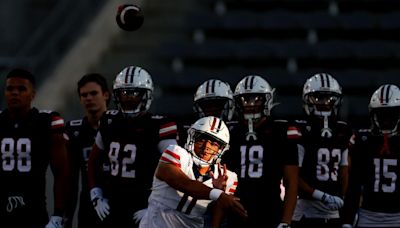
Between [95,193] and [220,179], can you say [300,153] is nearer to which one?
[95,193]

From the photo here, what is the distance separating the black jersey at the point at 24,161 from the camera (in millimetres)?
8680

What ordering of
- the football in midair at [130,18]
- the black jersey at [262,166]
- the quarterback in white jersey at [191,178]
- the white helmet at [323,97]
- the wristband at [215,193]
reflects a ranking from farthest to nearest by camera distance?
the football in midair at [130,18]
the white helmet at [323,97]
the black jersey at [262,166]
the quarterback in white jersey at [191,178]
the wristband at [215,193]

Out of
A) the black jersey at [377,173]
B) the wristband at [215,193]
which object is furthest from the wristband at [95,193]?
the wristband at [215,193]

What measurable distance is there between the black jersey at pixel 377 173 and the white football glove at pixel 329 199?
0.15m

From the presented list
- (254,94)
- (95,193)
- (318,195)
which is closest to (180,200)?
(95,193)

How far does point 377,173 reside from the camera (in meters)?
8.80

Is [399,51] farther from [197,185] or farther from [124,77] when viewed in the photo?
[197,185]

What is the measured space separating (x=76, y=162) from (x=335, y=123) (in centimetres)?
183

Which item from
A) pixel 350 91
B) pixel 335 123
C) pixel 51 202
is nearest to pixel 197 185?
pixel 335 123

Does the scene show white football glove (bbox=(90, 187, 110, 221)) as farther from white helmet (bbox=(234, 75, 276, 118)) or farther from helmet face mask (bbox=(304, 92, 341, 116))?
helmet face mask (bbox=(304, 92, 341, 116))

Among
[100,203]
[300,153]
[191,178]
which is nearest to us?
[191,178]

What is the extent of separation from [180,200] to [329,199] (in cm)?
192

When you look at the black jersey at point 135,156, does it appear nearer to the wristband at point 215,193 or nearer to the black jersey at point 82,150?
the black jersey at point 82,150

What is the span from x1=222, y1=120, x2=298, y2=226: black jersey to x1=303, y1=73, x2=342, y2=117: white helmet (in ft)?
2.50
